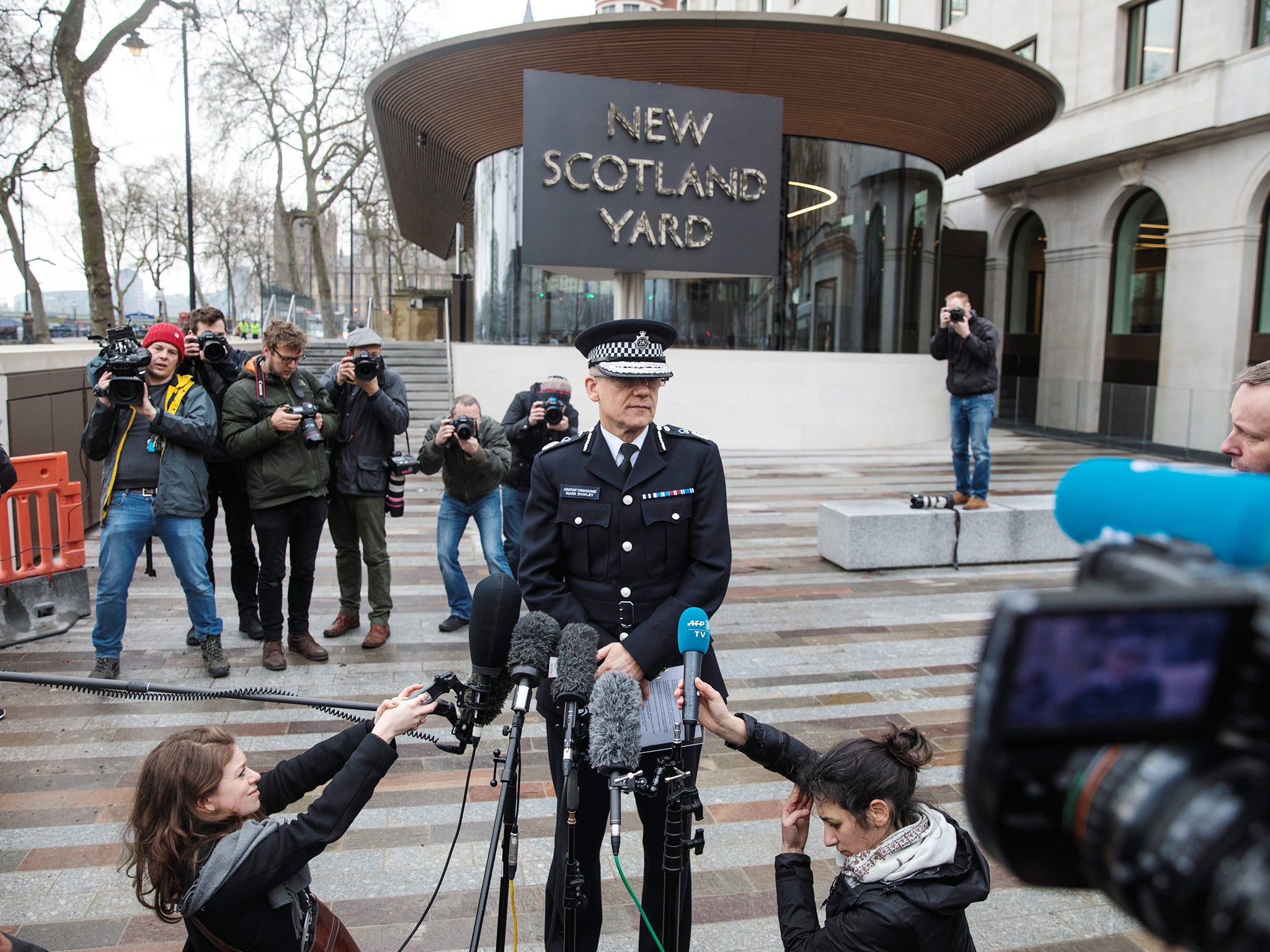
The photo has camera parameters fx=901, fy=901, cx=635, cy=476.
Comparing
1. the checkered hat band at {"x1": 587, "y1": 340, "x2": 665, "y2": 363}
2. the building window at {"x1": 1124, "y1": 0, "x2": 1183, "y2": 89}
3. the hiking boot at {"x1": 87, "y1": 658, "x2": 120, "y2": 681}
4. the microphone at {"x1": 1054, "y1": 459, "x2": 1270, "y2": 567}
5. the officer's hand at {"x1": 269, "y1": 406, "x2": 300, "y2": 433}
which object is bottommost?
the hiking boot at {"x1": 87, "y1": 658, "x2": 120, "y2": 681}

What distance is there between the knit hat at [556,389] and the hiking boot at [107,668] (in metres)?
3.46

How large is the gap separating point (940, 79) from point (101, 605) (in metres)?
16.8

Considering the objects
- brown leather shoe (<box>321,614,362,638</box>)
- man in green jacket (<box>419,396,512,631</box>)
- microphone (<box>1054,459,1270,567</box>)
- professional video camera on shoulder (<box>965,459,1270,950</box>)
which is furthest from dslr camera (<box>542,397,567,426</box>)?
professional video camera on shoulder (<box>965,459,1270,950</box>)

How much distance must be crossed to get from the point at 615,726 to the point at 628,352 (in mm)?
1345

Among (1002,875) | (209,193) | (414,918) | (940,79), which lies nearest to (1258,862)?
(414,918)

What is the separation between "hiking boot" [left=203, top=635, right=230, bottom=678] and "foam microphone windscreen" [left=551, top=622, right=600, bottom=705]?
423cm

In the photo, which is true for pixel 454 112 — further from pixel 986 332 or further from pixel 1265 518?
→ pixel 1265 518

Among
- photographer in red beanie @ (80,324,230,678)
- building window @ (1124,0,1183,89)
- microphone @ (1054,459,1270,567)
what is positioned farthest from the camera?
building window @ (1124,0,1183,89)

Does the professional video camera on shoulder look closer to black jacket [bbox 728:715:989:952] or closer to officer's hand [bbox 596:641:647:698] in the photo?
black jacket [bbox 728:715:989:952]

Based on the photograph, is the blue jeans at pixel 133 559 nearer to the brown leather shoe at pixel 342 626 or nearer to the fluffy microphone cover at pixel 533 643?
the brown leather shoe at pixel 342 626

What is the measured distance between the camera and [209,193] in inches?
2067

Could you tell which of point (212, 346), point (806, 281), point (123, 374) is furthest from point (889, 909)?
point (806, 281)

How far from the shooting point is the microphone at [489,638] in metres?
2.33

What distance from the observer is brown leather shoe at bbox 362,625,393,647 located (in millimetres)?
6414
